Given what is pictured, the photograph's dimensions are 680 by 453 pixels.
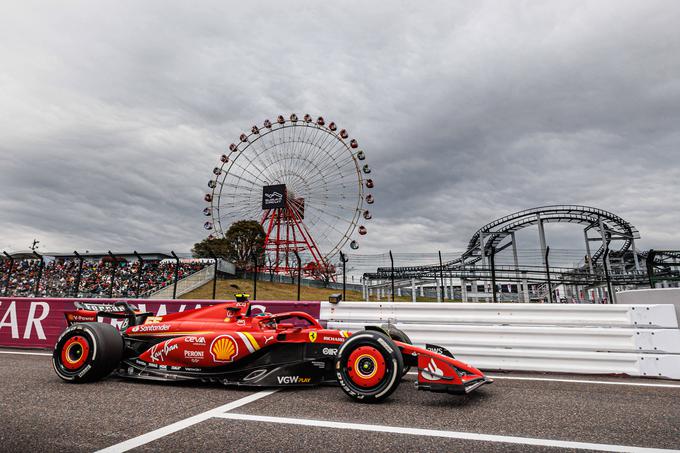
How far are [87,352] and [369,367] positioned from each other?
3.56 m

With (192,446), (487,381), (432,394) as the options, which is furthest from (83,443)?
(487,381)

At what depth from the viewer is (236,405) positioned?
13.1 ft

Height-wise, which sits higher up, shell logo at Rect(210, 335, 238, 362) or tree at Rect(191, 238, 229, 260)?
tree at Rect(191, 238, 229, 260)

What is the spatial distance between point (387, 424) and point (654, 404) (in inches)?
105

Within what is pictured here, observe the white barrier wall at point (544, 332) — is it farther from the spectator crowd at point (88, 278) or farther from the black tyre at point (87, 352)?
the spectator crowd at point (88, 278)

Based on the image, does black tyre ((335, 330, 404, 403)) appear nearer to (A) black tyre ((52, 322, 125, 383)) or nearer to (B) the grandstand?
(A) black tyre ((52, 322, 125, 383))

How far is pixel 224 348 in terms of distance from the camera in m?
4.91

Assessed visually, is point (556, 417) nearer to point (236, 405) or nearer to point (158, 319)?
point (236, 405)

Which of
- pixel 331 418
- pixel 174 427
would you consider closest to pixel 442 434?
pixel 331 418

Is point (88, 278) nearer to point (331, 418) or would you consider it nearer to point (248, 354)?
point (248, 354)

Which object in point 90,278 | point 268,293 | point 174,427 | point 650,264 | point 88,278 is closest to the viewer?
point 174,427

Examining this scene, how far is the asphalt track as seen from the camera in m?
2.77

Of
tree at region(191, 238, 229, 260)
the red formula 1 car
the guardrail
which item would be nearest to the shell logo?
the red formula 1 car

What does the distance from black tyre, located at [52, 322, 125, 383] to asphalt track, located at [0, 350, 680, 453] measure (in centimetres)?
17
